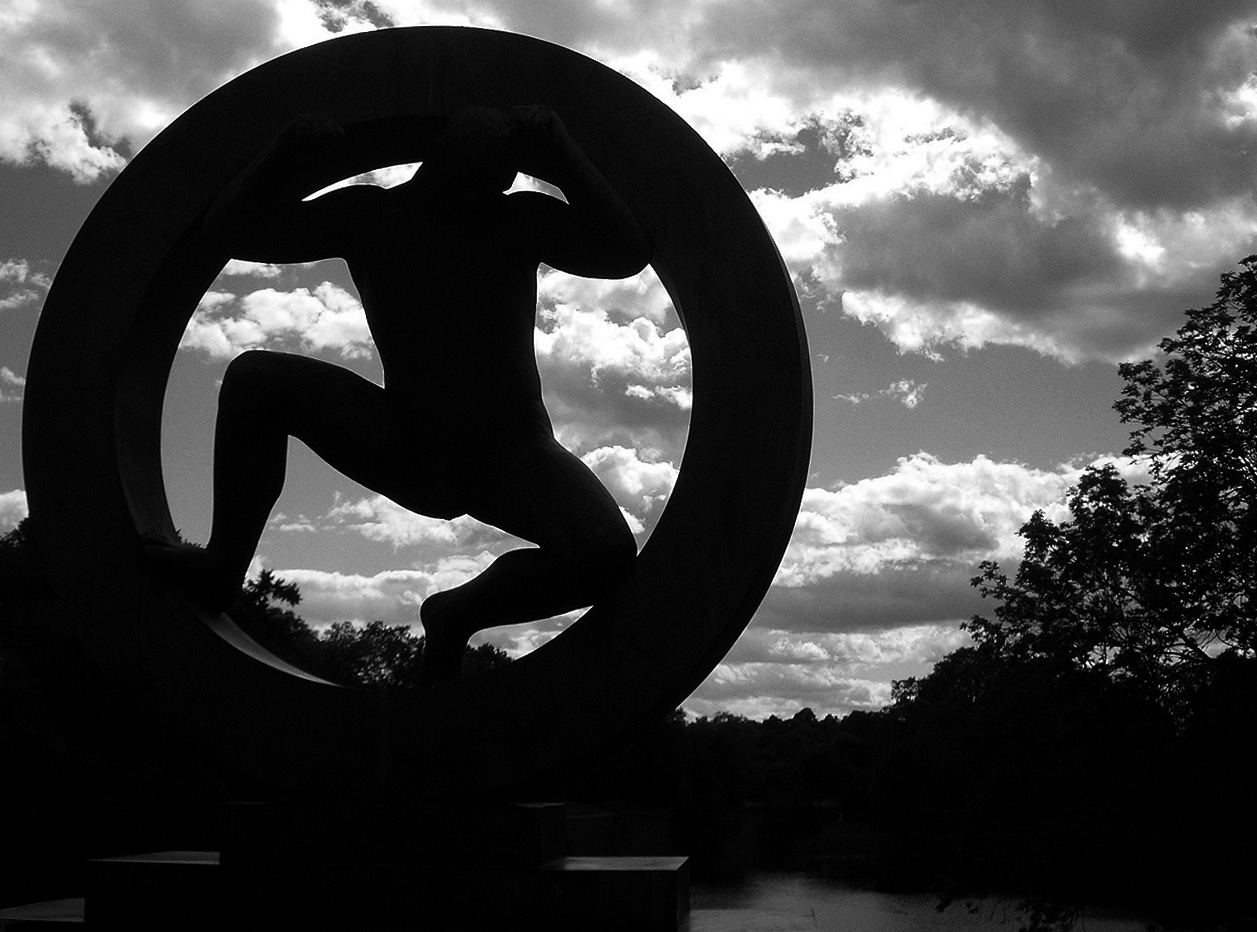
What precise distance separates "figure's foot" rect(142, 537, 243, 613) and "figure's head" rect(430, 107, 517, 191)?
1.85 meters

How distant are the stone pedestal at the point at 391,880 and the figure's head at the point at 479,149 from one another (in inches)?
95.7

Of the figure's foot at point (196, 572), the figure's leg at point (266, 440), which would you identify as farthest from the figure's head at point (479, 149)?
the figure's foot at point (196, 572)

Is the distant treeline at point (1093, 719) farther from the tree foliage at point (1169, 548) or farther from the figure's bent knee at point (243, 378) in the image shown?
the figure's bent knee at point (243, 378)

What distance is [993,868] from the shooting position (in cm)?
1927

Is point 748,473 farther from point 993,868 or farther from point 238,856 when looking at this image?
point 993,868

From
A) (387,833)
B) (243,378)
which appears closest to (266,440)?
(243,378)

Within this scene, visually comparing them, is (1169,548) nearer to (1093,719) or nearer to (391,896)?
(1093,719)

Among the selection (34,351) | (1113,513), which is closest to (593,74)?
(34,351)

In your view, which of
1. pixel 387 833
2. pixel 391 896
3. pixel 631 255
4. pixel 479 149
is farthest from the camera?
pixel 631 255

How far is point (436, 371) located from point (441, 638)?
3.53ft

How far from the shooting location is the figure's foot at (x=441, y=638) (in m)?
5.04

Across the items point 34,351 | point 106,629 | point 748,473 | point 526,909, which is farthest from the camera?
point 34,351

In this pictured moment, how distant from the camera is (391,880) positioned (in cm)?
454

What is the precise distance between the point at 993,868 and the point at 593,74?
17.0 meters
